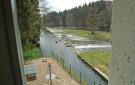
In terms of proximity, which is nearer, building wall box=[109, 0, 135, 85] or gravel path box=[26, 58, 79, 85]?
building wall box=[109, 0, 135, 85]

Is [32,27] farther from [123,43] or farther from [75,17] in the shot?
[123,43]

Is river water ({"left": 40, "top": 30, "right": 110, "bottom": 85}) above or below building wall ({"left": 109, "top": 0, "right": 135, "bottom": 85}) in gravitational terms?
below

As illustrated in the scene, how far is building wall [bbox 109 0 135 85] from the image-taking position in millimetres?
485

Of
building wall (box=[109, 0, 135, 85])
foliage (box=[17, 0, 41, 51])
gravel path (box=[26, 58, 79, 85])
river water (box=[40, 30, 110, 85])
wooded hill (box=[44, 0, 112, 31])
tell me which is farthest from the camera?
river water (box=[40, 30, 110, 85])

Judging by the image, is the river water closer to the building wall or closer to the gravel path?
the gravel path

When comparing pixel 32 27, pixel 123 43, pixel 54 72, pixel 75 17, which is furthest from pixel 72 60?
pixel 123 43

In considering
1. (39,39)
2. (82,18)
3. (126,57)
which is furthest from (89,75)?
(126,57)

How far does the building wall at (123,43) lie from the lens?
48 centimetres

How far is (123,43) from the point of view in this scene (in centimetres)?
52

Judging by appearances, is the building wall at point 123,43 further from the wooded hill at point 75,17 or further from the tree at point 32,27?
the tree at point 32,27

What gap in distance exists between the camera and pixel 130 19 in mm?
489

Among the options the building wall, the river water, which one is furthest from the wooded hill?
the river water

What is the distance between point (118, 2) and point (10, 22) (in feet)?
1.26

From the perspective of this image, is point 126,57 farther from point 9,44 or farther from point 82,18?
point 82,18
